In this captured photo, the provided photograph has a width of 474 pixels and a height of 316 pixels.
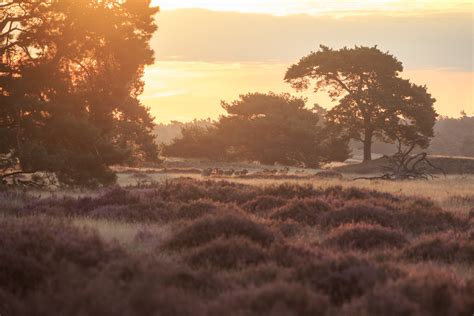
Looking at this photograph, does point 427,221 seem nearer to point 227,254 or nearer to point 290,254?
point 290,254

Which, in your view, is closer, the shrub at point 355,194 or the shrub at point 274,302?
the shrub at point 274,302

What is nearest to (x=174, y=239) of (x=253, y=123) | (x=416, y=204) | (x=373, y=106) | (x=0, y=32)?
(x=416, y=204)

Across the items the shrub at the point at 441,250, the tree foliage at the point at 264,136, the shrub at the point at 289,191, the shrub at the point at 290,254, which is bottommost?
the shrub at the point at 441,250

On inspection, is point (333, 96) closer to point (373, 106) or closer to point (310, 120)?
point (373, 106)

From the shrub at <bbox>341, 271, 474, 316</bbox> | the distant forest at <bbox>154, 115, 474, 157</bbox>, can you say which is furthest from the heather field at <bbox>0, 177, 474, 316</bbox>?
the distant forest at <bbox>154, 115, 474, 157</bbox>

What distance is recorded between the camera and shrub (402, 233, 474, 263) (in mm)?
10758

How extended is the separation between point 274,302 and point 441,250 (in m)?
5.04

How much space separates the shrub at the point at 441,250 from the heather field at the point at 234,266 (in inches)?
0.9

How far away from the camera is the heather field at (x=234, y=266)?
7117 mm

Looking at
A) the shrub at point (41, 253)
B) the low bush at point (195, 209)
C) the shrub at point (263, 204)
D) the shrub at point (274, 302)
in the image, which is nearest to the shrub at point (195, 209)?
the low bush at point (195, 209)

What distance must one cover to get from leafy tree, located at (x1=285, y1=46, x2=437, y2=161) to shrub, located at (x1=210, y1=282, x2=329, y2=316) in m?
45.8

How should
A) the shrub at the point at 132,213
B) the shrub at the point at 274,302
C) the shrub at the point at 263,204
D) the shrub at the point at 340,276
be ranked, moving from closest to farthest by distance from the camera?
the shrub at the point at 274,302
the shrub at the point at 340,276
the shrub at the point at 132,213
the shrub at the point at 263,204

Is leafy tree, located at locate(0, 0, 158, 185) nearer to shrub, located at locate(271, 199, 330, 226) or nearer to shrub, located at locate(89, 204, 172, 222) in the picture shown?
shrub, located at locate(89, 204, 172, 222)

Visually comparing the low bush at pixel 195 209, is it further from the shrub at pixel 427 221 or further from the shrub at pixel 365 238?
the shrub at pixel 427 221
